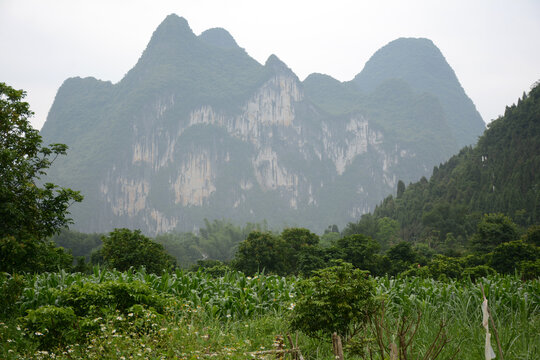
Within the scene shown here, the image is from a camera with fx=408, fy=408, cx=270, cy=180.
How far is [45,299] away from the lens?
303 inches

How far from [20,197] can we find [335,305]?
8579 mm

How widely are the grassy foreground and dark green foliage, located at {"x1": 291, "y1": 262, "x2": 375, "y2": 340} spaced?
0.29 meters

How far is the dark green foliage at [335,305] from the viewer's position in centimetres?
588

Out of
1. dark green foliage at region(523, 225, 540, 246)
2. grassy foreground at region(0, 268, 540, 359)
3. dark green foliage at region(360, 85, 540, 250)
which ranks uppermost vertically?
dark green foliage at region(360, 85, 540, 250)

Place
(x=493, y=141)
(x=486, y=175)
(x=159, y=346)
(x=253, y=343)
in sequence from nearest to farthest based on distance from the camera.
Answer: (x=159, y=346) → (x=253, y=343) → (x=486, y=175) → (x=493, y=141)

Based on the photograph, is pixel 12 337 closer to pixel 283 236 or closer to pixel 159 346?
pixel 159 346

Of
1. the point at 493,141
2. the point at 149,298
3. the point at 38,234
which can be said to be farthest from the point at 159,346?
the point at 493,141

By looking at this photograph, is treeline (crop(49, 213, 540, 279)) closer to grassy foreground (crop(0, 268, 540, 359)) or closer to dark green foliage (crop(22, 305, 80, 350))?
grassy foreground (crop(0, 268, 540, 359))

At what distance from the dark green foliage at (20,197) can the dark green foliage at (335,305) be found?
22.5 ft

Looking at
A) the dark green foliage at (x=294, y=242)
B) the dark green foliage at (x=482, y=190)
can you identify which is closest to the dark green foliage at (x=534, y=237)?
the dark green foliage at (x=482, y=190)

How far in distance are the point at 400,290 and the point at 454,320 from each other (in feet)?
4.14

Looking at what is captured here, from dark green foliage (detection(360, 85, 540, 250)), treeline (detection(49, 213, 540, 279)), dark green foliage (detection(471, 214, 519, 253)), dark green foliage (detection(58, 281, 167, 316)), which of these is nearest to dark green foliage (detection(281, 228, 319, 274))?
treeline (detection(49, 213, 540, 279))

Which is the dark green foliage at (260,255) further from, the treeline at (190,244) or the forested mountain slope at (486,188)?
the forested mountain slope at (486,188)

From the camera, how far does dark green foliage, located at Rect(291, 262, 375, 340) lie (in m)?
5.88
